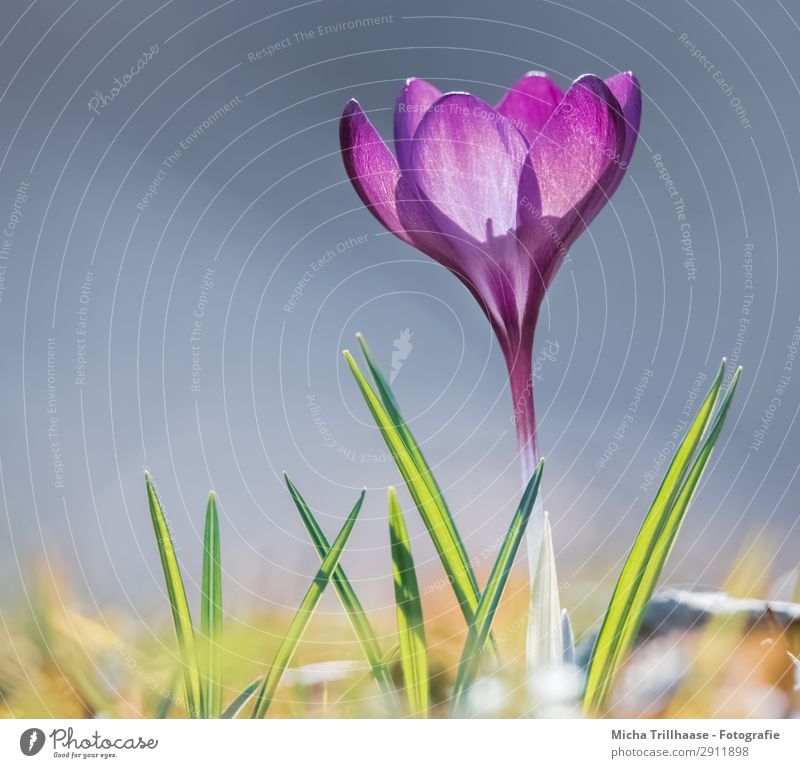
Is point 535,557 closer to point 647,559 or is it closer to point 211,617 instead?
point 647,559

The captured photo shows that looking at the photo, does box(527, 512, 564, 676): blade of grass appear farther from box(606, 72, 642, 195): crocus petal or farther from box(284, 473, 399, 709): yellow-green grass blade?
box(606, 72, 642, 195): crocus petal

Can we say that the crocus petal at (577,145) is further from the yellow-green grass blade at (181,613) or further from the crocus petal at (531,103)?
the yellow-green grass blade at (181,613)

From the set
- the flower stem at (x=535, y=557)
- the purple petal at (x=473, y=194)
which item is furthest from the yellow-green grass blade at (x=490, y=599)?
the purple petal at (x=473, y=194)

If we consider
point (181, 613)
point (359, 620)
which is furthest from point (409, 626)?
point (181, 613)

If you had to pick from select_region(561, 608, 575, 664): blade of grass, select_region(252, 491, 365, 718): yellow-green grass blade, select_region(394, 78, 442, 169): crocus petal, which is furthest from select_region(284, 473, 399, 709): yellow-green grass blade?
select_region(394, 78, 442, 169): crocus petal

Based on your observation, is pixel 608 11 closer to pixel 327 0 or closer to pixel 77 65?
pixel 327 0
